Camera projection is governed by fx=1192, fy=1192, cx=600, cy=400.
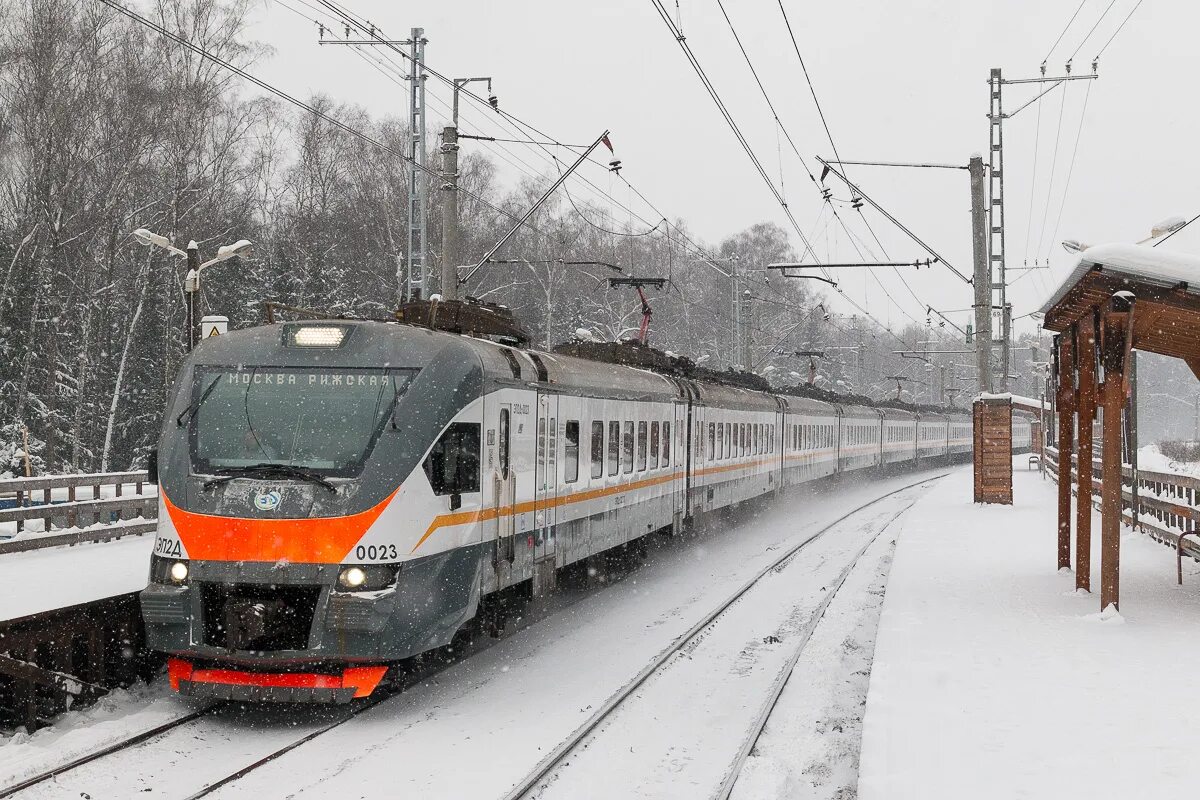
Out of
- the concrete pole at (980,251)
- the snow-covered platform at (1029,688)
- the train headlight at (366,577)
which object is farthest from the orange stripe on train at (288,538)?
the concrete pole at (980,251)

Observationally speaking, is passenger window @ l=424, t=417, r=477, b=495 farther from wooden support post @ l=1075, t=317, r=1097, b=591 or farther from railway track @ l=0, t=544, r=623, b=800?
wooden support post @ l=1075, t=317, r=1097, b=591

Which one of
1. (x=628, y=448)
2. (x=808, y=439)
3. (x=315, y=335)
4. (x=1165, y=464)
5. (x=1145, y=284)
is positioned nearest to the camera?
(x=315, y=335)

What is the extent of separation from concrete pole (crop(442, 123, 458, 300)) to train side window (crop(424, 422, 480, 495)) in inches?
278

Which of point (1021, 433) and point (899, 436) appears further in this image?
point (1021, 433)

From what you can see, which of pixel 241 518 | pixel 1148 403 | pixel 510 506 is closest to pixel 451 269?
pixel 510 506

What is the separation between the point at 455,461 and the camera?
30.0ft

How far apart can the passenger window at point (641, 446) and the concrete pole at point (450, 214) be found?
124 inches

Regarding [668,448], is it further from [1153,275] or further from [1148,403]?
[1148,403]

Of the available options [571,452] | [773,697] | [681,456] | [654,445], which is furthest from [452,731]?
[681,456]

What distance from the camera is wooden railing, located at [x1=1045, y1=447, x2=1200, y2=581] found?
44.9 feet

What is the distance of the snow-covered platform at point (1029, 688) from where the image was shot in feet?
21.0

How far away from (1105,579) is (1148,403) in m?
125

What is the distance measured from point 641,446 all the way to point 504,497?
5537 millimetres

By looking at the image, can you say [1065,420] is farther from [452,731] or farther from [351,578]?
[351,578]
